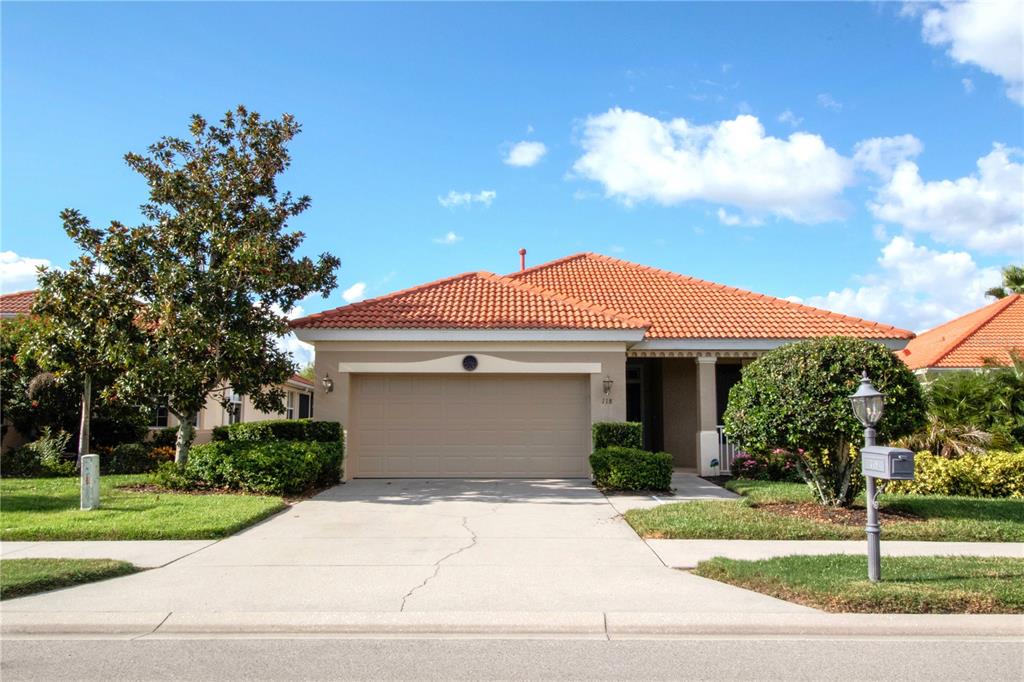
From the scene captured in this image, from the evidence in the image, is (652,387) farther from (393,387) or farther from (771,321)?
(393,387)

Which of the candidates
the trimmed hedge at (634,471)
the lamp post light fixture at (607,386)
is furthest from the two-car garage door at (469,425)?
the trimmed hedge at (634,471)

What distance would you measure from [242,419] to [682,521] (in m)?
20.3

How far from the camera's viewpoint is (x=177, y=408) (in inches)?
531

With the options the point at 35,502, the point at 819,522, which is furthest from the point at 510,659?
the point at 35,502

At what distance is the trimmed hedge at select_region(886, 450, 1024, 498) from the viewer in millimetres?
12523

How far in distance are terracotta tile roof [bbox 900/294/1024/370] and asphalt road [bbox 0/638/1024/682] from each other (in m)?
16.8

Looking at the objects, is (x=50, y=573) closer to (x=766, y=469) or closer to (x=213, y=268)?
(x=213, y=268)

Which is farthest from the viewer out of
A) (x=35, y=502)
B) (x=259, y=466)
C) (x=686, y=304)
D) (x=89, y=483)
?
(x=686, y=304)

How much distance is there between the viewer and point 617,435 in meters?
14.4

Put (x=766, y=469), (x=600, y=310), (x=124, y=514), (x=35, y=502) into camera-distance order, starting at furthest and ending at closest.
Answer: (x=600, y=310)
(x=766, y=469)
(x=35, y=502)
(x=124, y=514)

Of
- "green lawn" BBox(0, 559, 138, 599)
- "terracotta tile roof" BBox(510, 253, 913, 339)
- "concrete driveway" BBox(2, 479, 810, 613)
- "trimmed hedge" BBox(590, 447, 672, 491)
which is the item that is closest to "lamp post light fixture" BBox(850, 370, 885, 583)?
"concrete driveway" BBox(2, 479, 810, 613)

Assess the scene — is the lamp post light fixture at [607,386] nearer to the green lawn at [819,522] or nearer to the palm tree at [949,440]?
the green lawn at [819,522]

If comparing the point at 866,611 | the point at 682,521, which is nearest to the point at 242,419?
the point at 682,521

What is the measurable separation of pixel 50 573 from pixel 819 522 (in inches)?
355
